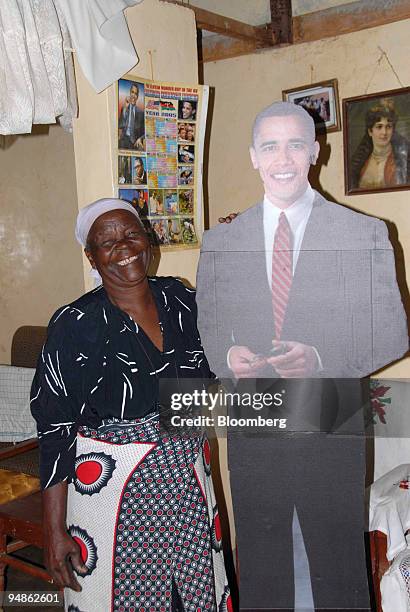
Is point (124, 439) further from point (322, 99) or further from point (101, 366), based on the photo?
point (322, 99)

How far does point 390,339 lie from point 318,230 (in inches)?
9.0

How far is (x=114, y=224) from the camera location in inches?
56.3

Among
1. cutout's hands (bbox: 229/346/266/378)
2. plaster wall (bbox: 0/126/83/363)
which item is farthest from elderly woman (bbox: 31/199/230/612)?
plaster wall (bbox: 0/126/83/363)

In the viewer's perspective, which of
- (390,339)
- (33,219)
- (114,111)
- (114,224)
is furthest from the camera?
(33,219)

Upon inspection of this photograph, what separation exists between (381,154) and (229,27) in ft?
2.52

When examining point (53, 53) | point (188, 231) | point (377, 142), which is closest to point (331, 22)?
point (377, 142)

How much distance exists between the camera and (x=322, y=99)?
2502 mm

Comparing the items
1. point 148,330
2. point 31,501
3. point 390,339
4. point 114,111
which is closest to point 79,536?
point 148,330

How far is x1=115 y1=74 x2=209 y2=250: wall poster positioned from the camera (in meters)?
1.78

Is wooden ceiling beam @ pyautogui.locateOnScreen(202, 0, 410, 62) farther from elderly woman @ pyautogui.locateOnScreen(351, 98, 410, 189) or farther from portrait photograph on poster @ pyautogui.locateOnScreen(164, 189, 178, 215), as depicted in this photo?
portrait photograph on poster @ pyautogui.locateOnScreen(164, 189, 178, 215)

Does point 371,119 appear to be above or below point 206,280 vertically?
above

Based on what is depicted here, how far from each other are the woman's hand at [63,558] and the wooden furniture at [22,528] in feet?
2.30

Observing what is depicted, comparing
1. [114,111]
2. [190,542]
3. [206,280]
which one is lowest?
[190,542]

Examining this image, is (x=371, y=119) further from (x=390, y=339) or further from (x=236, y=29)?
(x=390, y=339)
